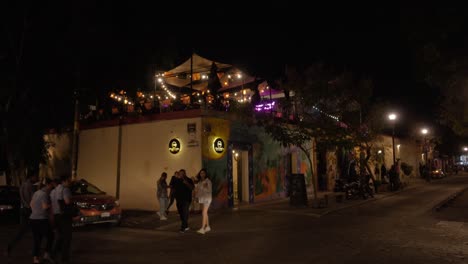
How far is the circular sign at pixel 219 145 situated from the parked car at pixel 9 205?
7.56m

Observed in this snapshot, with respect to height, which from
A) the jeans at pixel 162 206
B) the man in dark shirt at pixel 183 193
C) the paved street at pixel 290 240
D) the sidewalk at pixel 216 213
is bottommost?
the paved street at pixel 290 240

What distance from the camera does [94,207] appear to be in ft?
41.2

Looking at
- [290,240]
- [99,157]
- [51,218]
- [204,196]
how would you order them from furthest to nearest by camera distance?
[99,157]
[204,196]
[290,240]
[51,218]

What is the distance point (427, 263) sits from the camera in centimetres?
772

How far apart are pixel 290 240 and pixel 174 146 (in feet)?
27.3

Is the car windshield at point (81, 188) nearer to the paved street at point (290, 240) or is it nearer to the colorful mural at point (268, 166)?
the paved street at point (290, 240)

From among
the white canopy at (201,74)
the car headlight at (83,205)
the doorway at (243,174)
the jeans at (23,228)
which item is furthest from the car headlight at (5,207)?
the white canopy at (201,74)

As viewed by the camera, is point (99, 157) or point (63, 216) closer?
point (63, 216)

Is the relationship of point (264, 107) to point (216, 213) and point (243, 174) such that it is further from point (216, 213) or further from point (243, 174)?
point (216, 213)

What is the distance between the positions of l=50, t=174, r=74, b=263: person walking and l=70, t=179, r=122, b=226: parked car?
4.11 metres

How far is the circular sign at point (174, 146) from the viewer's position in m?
17.3

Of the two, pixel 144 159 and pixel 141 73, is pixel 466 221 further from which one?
pixel 141 73

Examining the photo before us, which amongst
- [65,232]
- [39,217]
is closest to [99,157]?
[39,217]

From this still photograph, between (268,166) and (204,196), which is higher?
(268,166)
